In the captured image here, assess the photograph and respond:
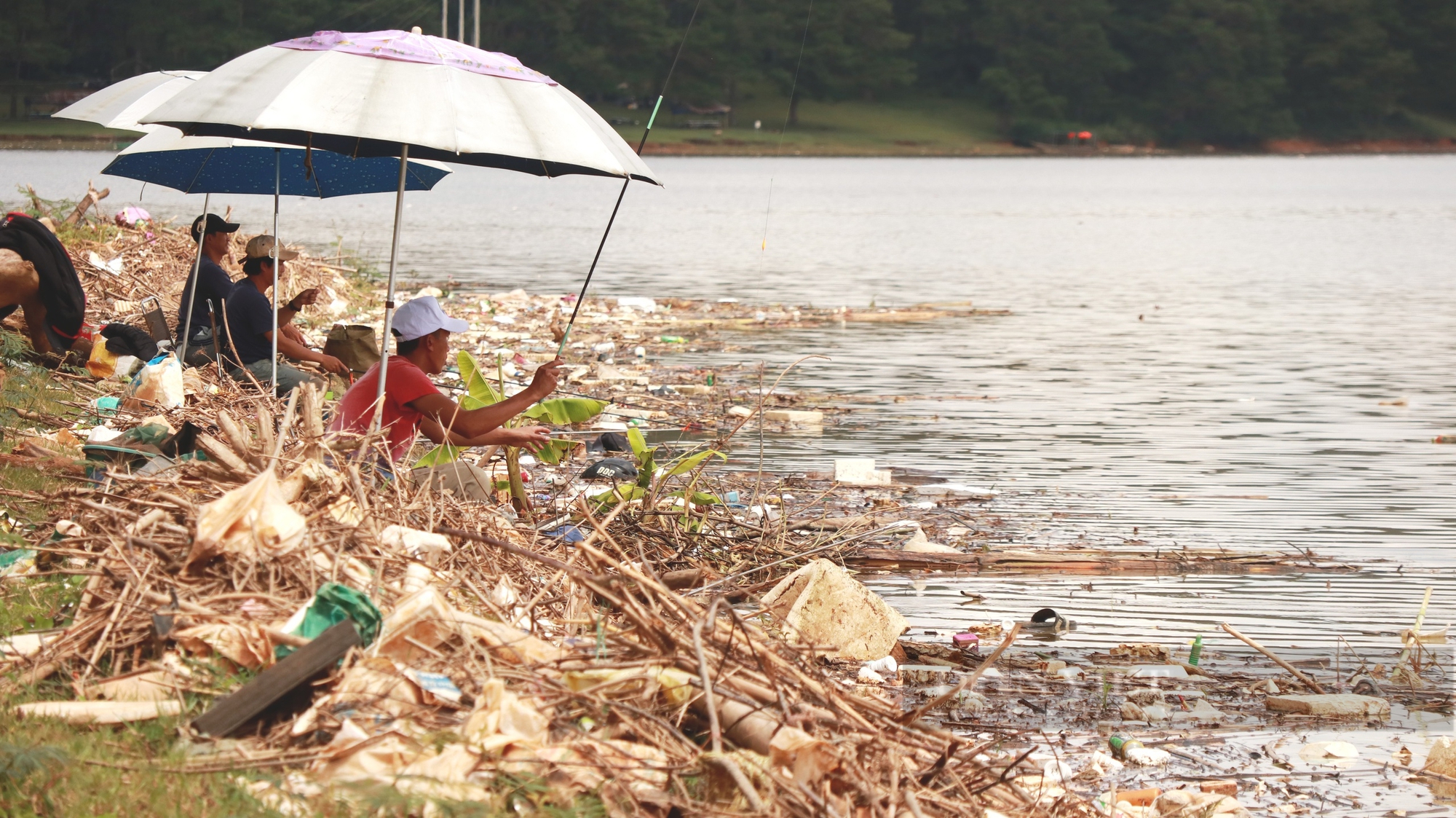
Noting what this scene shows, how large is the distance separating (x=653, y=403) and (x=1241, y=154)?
111m

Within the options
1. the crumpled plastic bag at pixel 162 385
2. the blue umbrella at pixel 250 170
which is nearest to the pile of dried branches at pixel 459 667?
the crumpled plastic bag at pixel 162 385

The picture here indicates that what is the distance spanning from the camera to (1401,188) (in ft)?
216

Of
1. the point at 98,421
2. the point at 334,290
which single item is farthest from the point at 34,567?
the point at 334,290

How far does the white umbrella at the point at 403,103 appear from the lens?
5176mm

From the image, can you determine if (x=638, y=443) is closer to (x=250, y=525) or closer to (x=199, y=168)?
(x=250, y=525)

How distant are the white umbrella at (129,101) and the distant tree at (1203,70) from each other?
107628 mm

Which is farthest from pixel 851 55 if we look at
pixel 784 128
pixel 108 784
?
pixel 108 784

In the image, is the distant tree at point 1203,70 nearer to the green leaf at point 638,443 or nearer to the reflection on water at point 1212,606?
the reflection on water at point 1212,606

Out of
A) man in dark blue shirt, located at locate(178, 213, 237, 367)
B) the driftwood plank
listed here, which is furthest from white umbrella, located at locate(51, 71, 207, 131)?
the driftwood plank

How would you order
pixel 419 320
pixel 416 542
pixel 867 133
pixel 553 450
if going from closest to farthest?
pixel 416 542, pixel 419 320, pixel 553 450, pixel 867 133

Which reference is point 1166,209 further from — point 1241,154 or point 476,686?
point 1241,154

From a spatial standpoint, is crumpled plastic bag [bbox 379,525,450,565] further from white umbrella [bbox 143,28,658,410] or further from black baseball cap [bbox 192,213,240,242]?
black baseball cap [bbox 192,213,240,242]

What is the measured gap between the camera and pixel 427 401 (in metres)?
6.09

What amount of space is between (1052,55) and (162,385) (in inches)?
4153
